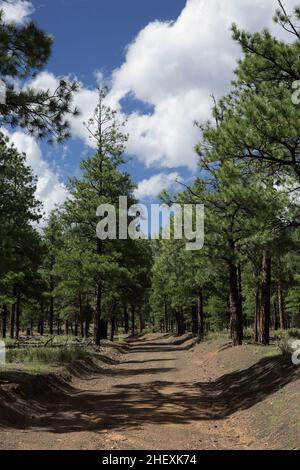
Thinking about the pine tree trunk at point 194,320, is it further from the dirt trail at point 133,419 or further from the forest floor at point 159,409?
the dirt trail at point 133,419

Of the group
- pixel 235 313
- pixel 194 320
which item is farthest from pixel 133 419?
pixel 194 320

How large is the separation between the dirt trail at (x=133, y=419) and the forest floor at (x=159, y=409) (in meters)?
0.02

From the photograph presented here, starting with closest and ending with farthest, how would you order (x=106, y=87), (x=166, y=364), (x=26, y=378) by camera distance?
(x=26, y=378) < (x=166, y=364) < (x=106, y=87)

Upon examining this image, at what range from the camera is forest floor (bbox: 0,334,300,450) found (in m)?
9.17

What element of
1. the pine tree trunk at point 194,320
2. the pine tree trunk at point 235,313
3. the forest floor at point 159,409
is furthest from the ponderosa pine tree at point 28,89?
the pine tree trunk at point 194,320

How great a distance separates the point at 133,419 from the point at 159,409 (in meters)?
1.48

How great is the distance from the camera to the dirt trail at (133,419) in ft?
29.8

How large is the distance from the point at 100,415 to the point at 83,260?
1693cm

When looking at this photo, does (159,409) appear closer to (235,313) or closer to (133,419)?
(133,419)

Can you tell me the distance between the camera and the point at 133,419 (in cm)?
1136

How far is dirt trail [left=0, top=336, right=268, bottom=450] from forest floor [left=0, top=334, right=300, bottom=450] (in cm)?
2
